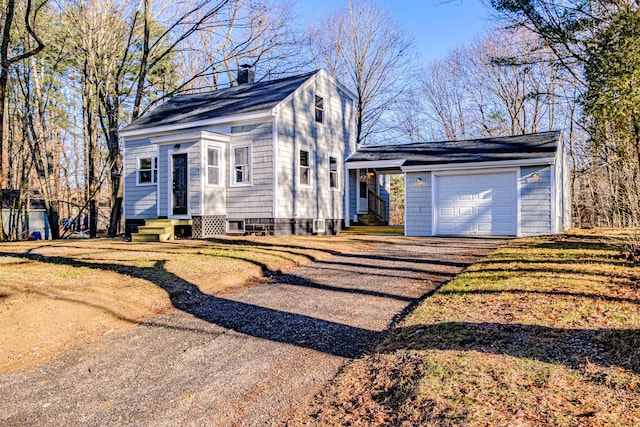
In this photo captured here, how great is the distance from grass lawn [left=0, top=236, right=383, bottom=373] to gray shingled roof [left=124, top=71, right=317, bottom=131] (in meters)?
5.94

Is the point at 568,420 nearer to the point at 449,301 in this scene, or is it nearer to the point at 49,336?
the point at 449,301

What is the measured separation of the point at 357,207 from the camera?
18.3 metres

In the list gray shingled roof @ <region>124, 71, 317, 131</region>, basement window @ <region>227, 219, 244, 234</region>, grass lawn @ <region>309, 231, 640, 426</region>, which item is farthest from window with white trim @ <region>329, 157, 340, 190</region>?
grass lawn @ <region>309, 231, 640, 426</region>

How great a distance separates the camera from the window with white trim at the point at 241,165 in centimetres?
1432

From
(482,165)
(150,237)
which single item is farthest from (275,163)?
(482,165)

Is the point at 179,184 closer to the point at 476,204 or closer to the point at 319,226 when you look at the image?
the point at 319,226

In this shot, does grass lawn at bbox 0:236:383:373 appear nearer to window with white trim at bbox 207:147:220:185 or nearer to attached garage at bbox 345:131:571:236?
window with white trim at bbox 207:147:220:185

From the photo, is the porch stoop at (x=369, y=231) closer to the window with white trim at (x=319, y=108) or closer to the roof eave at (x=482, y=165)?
the roof eave at (x=482, y=165)

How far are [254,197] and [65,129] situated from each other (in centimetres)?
1742

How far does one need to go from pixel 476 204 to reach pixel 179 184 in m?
9.50

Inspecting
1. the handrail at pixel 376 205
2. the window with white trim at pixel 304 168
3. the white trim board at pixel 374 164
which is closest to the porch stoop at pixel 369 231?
the handrail at pixel 376 205

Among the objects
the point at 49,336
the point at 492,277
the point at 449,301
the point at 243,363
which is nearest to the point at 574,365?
the point at 449,301

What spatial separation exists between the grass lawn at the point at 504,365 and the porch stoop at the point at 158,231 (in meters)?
9.89

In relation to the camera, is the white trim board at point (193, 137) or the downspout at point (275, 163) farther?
the downspout at point (275, 163)
